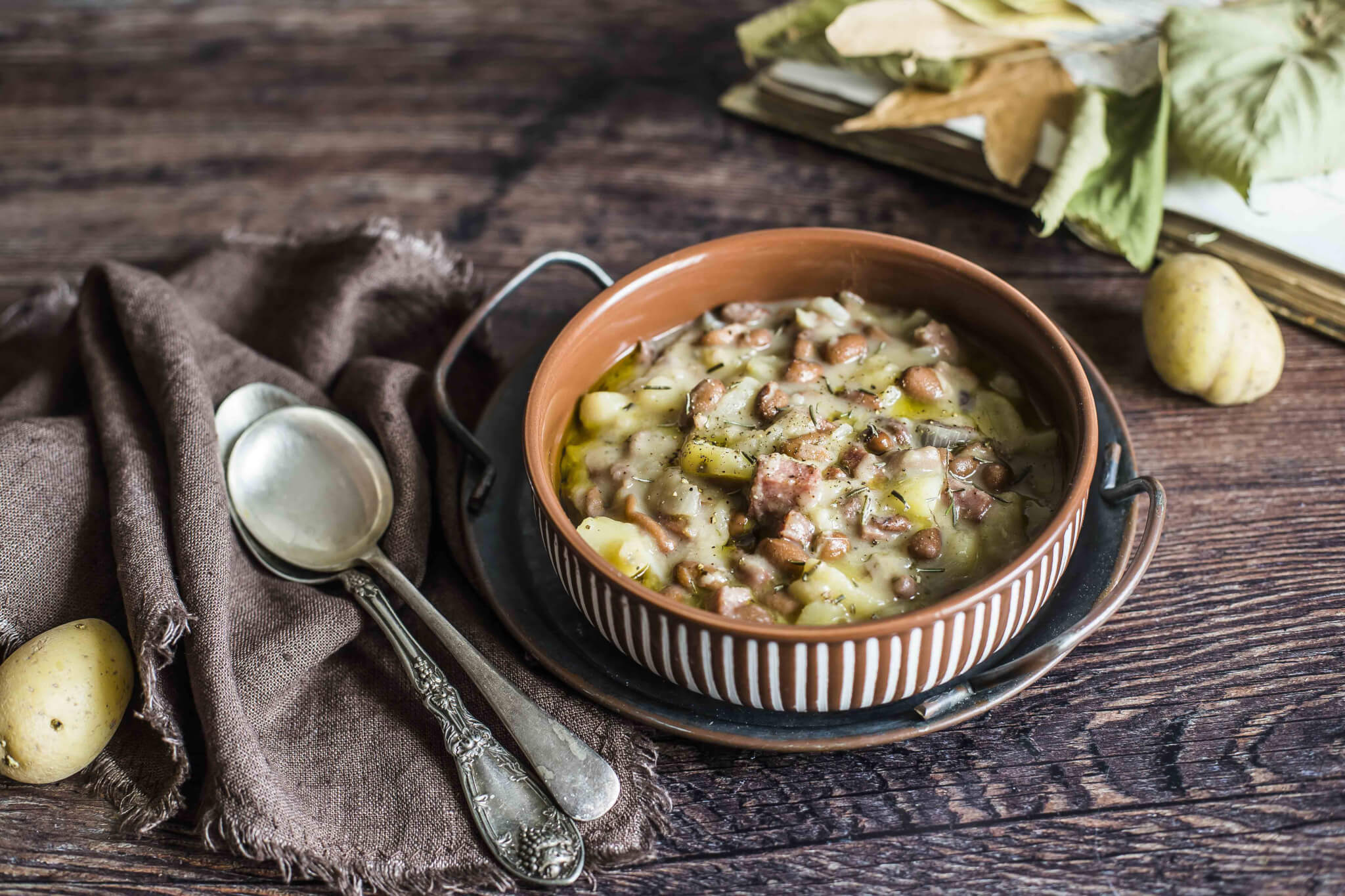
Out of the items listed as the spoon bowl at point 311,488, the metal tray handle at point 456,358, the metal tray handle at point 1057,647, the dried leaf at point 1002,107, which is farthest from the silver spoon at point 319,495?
the dried leaf at point 1002,107

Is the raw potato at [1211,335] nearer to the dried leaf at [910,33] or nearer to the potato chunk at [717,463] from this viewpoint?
the dried leaf at [910,33]

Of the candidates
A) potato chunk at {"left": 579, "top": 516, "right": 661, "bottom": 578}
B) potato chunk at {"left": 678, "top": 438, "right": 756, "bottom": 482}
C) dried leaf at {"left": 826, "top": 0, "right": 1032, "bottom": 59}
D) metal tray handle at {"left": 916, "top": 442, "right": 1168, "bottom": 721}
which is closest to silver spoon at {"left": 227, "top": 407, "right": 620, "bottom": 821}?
potato chunk at {"left": 579, "top": 516, "right": 661, "bottom": 578}

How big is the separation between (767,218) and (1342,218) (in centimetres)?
145

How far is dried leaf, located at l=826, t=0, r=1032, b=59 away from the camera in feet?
10.2

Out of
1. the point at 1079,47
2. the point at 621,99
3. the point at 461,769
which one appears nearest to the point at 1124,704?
the point at 461,769

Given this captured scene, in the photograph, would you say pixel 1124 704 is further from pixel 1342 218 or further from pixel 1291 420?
pixel 1342 218

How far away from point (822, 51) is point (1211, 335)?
148cm

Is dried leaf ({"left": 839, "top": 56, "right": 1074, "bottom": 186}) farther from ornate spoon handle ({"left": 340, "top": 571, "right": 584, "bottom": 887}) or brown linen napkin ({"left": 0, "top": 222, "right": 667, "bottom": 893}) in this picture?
ornate spoon handle ({"left": 340, "top": 571, "right": 584, "bottom": 887})

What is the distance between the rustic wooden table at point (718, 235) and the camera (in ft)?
6.11

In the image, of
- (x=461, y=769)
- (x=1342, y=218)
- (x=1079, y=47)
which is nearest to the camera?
(x=461, y=769)

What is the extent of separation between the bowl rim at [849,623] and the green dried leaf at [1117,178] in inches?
26.5

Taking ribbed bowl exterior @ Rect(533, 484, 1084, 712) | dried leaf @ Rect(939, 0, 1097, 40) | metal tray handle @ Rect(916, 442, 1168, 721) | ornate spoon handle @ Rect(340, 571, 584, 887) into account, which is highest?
dried leaf @ Rect(939, 0, 1097, 40)

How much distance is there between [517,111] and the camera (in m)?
3.75

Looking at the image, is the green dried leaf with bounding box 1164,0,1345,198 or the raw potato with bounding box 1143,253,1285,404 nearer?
the raw potato with bounding box 1143,253,1285,404
